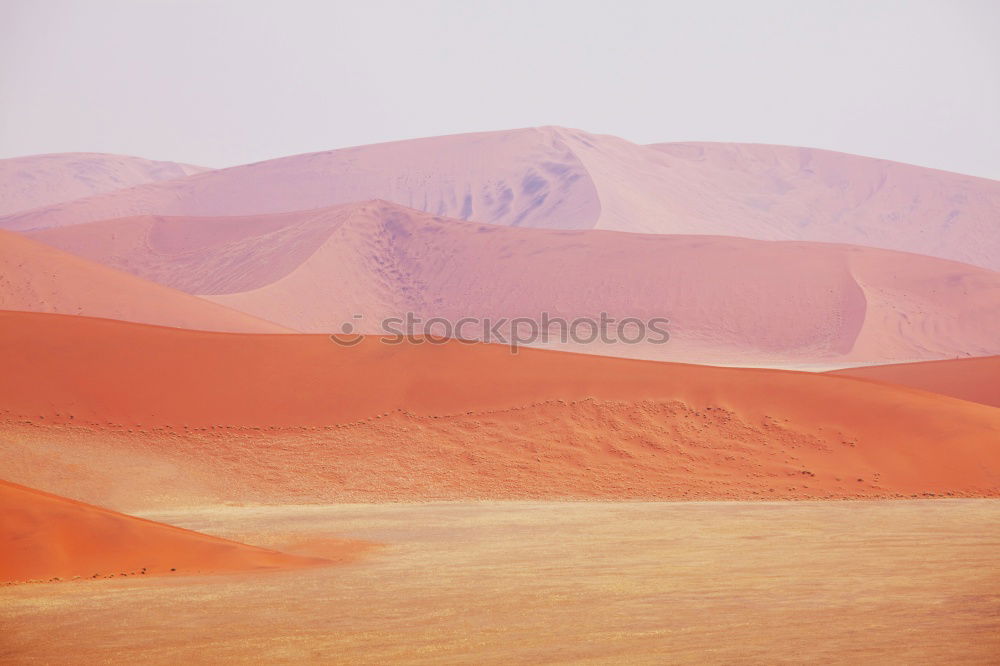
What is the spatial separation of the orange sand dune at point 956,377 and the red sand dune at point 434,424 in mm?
9165

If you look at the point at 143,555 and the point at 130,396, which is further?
the point at 130,396

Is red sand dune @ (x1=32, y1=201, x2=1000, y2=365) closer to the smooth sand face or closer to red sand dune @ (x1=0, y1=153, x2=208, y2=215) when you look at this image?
the smooth sand face

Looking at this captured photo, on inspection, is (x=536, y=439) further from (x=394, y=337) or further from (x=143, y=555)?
(x=143, y=555)

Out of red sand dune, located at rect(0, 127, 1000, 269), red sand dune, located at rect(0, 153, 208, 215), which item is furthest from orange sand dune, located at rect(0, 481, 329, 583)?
red sand dune, located at rect(0, 153, 208, 215)

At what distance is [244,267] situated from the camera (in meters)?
77.2

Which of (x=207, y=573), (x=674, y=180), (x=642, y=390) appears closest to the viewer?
(x=207, y=573)

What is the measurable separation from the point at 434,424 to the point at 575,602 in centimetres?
1316

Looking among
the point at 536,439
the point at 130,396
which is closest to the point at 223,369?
the point at 130,396

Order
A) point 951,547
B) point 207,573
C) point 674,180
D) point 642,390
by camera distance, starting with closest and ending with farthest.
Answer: point 207,573 → point 951,547 → point 642,390 → point 674,180

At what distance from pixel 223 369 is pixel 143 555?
13.2 metres

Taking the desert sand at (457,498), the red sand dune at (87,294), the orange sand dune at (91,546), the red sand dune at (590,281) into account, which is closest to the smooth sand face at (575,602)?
the desert sand at (457,498)

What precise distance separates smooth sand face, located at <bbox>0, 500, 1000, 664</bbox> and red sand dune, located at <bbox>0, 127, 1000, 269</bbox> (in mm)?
98587

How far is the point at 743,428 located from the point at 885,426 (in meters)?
3.17

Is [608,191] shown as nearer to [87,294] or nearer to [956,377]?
[87,294]
